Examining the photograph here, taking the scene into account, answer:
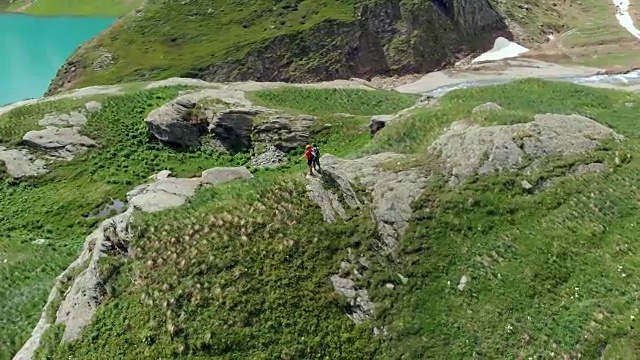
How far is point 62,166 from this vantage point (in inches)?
2021

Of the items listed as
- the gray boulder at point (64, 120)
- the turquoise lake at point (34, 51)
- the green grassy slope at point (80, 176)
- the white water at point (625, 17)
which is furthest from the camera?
the white water at point (625, 17)

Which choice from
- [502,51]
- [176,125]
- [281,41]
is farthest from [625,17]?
[176,125]

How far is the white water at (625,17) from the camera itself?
129 metres

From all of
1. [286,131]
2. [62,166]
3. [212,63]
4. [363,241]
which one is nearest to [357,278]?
[363,241]

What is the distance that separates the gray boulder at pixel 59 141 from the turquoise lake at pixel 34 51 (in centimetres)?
6668

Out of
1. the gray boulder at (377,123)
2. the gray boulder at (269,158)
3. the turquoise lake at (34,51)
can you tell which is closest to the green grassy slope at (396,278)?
the gray boulder at (377,123)

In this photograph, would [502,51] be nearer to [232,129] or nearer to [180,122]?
[232,129]

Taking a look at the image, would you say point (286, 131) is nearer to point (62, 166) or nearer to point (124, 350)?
point (62, 166)

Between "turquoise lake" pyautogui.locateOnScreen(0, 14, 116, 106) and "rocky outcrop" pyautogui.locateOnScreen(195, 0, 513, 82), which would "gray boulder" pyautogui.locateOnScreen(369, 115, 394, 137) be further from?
"turquoise lake" pyautogui.locateOnScreen(0, 14, 116, 106)

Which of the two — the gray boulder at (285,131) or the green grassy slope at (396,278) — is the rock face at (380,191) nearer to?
the green grassy slope at (396,278)

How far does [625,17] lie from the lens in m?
140

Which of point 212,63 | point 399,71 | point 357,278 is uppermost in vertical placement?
point 357,278

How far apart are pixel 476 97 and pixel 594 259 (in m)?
34.3

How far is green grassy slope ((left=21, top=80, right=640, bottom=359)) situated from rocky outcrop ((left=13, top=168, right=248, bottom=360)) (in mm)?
698
